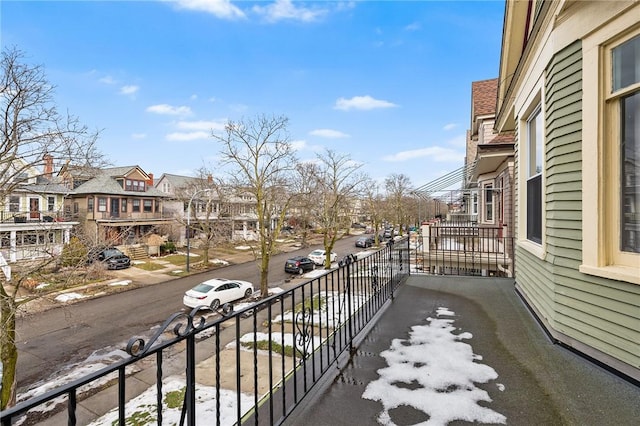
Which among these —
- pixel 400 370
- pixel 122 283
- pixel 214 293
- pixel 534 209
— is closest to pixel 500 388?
pixel 400 370

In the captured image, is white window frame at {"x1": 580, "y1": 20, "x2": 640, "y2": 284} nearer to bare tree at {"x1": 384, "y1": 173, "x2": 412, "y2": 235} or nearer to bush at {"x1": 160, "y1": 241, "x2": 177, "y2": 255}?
bush at {"x1": 160, "y1": 241, "x2": 177, "y2": 255}

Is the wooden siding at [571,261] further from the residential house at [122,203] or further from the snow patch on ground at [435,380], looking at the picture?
the residential house at [122,203]

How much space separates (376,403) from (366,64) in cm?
1825

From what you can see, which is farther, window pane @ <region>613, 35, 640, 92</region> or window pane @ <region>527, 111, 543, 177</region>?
window pane @ <region>527, 111, 543, 177</region>

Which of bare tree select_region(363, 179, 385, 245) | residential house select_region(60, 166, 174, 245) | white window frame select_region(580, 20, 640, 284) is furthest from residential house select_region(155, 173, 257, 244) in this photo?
white window frame select_region(580, 20, 640, 284)

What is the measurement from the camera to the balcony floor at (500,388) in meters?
2.16

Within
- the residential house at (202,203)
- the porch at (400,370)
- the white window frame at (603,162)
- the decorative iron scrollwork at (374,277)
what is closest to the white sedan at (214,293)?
the residential house at (202,203)

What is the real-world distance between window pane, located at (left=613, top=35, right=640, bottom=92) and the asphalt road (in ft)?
39.6

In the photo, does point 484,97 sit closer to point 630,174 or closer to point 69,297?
point 630,174

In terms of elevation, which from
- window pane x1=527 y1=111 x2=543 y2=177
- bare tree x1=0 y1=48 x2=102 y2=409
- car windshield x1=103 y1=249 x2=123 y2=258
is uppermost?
bare tree x1=0 y1=48 x2=102 y2=409

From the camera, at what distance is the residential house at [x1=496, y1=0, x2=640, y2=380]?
8.49 feet

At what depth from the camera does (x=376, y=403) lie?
2322mm

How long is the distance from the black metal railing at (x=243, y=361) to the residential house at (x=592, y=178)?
2214mm

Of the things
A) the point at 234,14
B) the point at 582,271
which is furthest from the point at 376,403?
the point at 234,14
